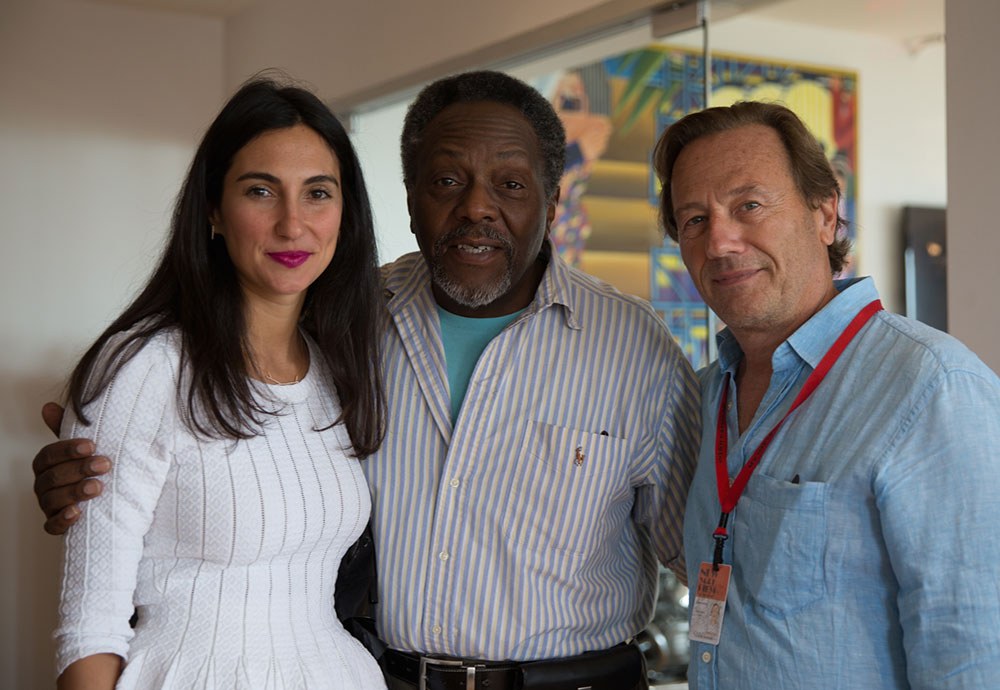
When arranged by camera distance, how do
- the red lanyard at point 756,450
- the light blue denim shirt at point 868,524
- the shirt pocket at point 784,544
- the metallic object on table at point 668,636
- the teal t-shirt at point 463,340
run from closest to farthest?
the light blue denim shirt at point 868,524
the shirt pocket at point 784,544
the red lanyard at point 756,450
the teal t-shirt at point 463,340
the metallic object on table at point 668,636

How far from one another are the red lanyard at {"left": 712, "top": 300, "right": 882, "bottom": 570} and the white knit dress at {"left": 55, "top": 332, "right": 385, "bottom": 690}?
75 centimetres

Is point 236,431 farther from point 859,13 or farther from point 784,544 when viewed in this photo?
point 859,13

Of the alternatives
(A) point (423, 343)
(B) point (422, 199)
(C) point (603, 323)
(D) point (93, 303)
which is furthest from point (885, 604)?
(D) point (93, 303)

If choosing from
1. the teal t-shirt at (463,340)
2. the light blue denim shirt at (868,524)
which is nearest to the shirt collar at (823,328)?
the light blue denim shirt at (868,524)

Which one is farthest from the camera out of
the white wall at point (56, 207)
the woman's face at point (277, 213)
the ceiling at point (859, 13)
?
the white wall at point (56, 207)

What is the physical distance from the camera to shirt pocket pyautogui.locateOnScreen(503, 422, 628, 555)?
2201 millimetres

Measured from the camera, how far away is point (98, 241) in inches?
223

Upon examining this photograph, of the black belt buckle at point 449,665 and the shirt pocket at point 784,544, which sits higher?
the shirt pocket at point 784,544

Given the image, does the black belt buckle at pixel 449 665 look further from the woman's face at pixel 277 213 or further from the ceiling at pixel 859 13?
the ceiling at pixel 859 13

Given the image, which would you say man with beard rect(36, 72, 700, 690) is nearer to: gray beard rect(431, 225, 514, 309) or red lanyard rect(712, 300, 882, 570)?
gray beard rect(431, 225, 514, 309)

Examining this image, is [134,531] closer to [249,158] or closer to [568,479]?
[249,158]

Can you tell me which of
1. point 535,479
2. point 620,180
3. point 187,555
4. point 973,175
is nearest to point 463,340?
point 535,479

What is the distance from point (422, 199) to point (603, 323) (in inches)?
20.2

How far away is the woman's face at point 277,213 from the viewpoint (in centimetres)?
197
